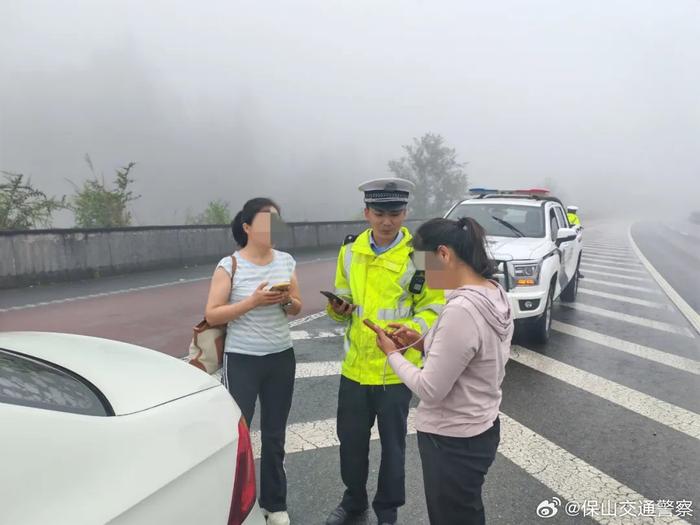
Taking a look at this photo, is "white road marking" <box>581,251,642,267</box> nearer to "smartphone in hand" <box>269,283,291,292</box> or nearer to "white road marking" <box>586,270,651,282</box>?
"white road marking" <box>586,270,651,282</box>

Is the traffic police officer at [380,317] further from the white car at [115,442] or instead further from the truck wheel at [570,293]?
the truck wheel at [570,293]

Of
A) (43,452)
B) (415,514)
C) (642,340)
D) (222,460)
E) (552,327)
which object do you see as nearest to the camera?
(43,452)

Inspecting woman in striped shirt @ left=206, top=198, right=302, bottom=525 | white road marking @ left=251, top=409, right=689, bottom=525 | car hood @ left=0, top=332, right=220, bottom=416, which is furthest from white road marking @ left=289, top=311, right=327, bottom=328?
car hood @ left=0, top=332, right=220, bottom=416

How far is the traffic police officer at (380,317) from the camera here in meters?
2.43

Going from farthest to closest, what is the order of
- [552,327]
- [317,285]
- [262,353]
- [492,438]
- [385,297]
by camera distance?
1. [317,285]
2. [552,327]
3. [262,353]
4. [385,297]
5. [492,438]

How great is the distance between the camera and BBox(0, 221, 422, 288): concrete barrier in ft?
31.3

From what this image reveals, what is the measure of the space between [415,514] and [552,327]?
206 inches

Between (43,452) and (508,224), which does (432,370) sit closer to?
(43,452)

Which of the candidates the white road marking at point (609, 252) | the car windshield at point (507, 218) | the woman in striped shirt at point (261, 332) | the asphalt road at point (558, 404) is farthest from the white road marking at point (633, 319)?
the white road marking at point (609, 252)

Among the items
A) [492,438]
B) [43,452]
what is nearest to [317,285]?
[492,438]

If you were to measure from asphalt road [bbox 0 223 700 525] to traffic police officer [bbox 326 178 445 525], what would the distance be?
18.8 inches

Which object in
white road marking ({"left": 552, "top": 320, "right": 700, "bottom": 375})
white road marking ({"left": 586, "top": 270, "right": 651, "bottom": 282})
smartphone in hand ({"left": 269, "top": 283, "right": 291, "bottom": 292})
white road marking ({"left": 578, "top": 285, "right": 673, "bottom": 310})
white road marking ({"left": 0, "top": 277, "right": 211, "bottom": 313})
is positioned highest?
smartphone in hand ({"left": 269, "top": 283, "right": 291, "bottom": 292})

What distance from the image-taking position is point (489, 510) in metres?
2.89

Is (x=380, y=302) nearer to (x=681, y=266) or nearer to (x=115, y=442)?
(x=115, y=442)
